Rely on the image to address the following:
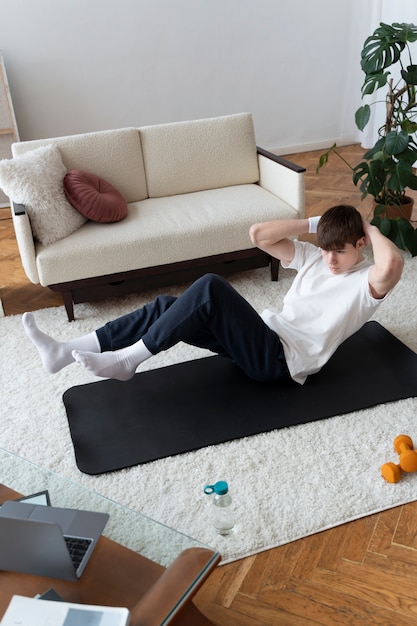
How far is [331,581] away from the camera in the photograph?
76.5 inches

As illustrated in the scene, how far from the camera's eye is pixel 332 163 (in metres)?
5.57

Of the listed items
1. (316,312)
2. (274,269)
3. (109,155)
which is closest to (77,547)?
(316,312)

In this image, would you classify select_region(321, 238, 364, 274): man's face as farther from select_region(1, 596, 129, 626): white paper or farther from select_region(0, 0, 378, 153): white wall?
select_region(0, 0, 378, 153): white wall

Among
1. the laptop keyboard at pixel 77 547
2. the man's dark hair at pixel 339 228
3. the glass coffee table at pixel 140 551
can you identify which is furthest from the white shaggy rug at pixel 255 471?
the man's dark hair at pixel 339 228

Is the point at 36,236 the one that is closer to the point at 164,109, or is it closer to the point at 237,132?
the point at 237,132

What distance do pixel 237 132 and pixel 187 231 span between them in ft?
2.66

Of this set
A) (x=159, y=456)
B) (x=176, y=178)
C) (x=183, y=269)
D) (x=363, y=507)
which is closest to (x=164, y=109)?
(x=176, y=178)

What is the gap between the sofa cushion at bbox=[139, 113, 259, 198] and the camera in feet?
12.2

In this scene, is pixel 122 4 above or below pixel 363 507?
above

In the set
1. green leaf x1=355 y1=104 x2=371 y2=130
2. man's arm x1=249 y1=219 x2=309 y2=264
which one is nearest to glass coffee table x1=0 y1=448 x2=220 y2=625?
man's arm x1=249 y1=219 x2=309 y2=264

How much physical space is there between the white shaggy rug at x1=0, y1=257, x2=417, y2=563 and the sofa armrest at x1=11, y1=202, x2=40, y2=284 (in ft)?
1.96

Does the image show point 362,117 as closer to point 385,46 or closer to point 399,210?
point 385,46

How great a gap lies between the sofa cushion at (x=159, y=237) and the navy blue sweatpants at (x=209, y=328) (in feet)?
2.46

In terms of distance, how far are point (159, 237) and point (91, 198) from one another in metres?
0.41
